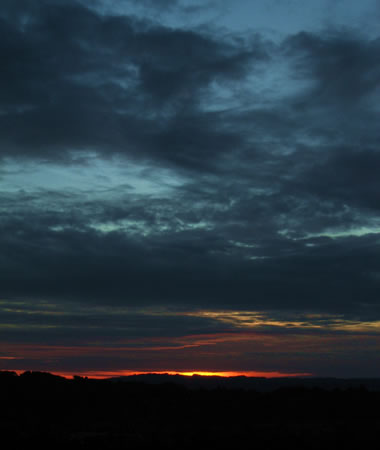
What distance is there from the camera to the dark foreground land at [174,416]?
33.0m

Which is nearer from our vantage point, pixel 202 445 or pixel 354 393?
pixel 202 445

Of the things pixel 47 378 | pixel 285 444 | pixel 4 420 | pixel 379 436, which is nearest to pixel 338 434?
pixel 379 436

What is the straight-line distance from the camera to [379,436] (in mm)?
33000

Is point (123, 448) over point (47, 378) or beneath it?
beneath

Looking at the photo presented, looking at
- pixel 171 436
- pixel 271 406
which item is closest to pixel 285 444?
pixel 171 436

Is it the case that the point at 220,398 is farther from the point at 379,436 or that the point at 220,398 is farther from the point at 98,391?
the point at 379,436

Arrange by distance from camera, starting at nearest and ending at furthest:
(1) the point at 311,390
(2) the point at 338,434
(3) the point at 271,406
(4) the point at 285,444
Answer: (4) the point at 285,444 < (2) the point at 338,434 < (3) the point at 271,406 < (1) the point at 311,390

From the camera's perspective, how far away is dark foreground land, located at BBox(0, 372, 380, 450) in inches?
1300

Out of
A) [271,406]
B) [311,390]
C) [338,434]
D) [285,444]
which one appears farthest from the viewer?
[311,390]

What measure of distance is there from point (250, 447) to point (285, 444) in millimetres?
1849

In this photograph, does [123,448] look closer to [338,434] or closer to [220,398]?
[338,434]

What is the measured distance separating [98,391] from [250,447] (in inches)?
943

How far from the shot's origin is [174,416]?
4559 cm

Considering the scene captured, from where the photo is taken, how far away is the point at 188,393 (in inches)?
2058
